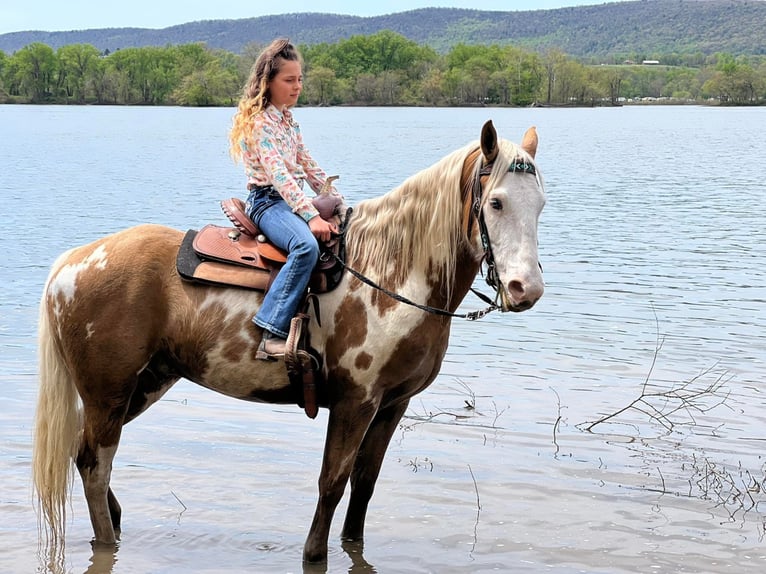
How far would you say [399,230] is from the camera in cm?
492

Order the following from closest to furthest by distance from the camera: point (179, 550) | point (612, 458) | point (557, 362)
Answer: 1. point (179, 550)
2. point (612, 458)
3. point (557, 362)

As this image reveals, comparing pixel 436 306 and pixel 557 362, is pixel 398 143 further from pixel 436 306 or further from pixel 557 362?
pixel 436 306

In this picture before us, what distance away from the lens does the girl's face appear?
5.08 m

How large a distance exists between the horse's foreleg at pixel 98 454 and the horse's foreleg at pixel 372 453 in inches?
50.7

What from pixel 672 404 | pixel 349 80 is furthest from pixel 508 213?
pixel 349 80

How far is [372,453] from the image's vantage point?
534 cm

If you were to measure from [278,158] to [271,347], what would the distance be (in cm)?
95

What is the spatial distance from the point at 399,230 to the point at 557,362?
605 cm

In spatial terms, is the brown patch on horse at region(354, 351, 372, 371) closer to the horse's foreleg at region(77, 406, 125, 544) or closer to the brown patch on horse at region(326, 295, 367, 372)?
the brown patch on horse at region(326, 295, 367, 372)

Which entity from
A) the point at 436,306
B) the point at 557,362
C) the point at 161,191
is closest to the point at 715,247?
the point at 557,362

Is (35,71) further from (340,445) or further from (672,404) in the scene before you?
(340,445)

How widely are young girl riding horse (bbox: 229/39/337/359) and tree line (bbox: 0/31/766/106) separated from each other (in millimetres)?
128728

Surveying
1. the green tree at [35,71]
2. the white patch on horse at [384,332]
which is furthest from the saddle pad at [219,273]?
the green tree at [35,71]

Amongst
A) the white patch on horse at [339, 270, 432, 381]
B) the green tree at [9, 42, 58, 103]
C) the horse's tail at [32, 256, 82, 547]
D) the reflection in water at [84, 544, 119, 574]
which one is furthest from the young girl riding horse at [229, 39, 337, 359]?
the green tree at [9, 42, 58, 103]
